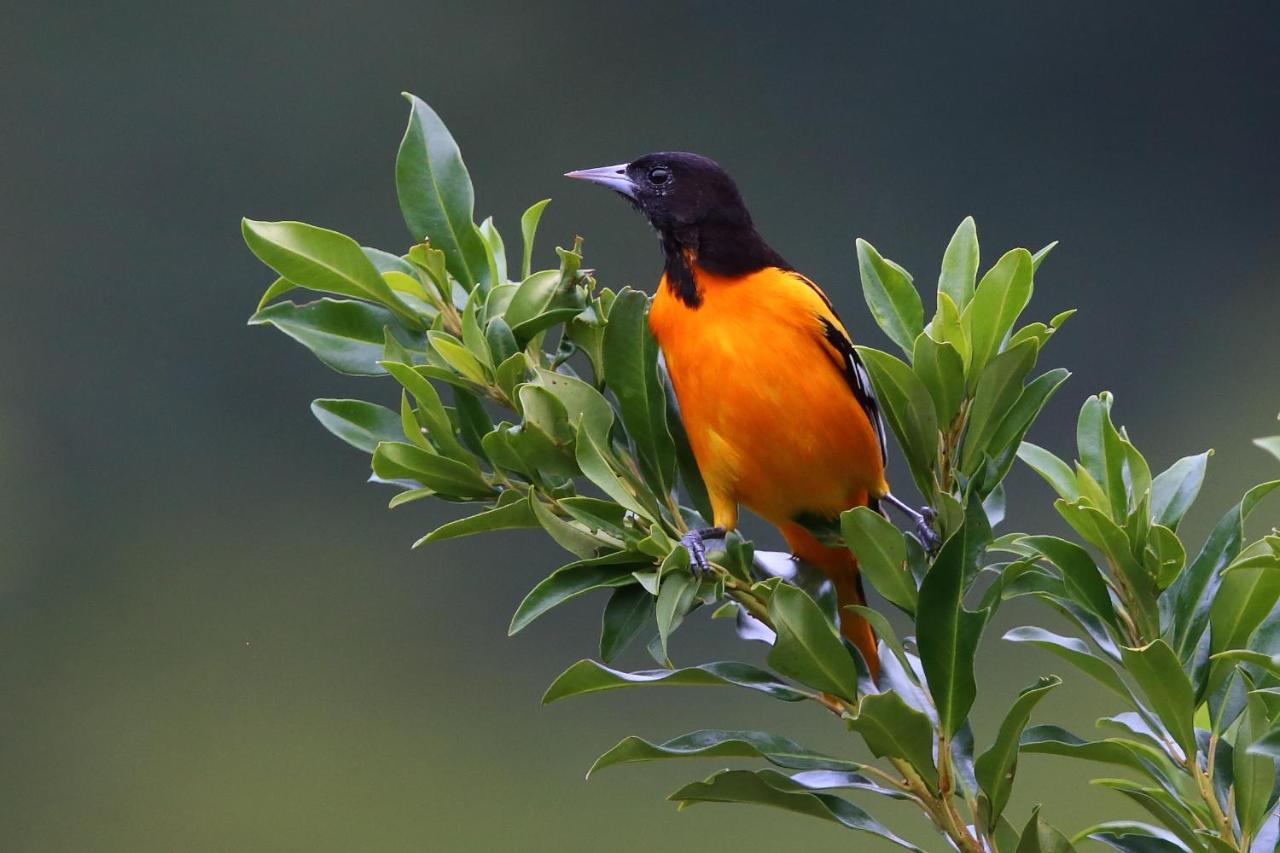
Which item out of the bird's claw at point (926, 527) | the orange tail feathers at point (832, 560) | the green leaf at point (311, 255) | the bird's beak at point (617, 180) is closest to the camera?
the green leaf at point (311, 255)

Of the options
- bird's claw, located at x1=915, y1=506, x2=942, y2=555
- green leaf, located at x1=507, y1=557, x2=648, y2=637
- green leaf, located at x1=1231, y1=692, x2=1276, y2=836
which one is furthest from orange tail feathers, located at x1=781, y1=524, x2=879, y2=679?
green leaf, located at x1=1231, y1=692, x2=1276, y2=836

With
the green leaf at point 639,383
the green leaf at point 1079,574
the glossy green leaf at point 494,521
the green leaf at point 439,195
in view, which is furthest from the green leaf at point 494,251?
the green leaf at point 1079,574

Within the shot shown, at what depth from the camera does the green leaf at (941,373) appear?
0.86 metres

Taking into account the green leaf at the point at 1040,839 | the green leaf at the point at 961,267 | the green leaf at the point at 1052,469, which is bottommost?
the green leaf at the point at 1040,839

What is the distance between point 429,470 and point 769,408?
38 cm

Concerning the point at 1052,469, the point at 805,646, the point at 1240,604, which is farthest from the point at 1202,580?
the point at 805,646

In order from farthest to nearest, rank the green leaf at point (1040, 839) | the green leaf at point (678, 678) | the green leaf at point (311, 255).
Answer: the green leaf at point (311, 255)
the green leaf at point (678, 678)
the green leaf at point (1040, 839)

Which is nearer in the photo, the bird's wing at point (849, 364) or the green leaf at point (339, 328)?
the green leaf at point (339, 328)

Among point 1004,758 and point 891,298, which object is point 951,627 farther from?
point 891,298

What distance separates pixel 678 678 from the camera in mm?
890

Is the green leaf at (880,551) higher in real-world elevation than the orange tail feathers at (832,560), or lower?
higher

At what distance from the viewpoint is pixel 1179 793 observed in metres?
0.85

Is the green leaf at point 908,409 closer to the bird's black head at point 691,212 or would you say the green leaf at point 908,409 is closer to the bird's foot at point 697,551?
the bird's foot at point 697,551

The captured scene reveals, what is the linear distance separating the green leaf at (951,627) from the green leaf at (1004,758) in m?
0.03
